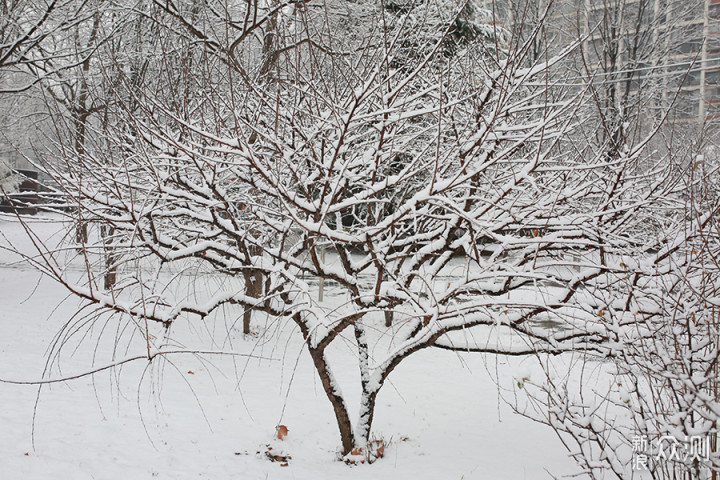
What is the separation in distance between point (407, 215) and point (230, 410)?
12.0 feet

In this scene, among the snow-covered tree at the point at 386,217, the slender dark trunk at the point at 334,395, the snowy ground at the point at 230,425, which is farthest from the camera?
the slender dark trunk at the point at 334,395

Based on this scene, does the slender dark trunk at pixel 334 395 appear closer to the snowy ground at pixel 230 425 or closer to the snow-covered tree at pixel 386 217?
the snow-covered tree at pixel 386 217

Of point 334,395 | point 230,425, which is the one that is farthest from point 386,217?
point 230,425

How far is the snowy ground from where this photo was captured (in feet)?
15.0

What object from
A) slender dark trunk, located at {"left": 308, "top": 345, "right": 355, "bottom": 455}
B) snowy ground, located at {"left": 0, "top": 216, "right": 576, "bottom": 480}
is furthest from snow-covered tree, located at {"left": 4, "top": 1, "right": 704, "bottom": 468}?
snowy ground, located at {"left": 0, "top": 216, "right": 576, "bottom": 480}

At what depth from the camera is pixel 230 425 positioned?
18.8 feet

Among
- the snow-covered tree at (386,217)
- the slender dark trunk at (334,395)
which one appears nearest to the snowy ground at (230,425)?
the slender dark trunk at (334,395)

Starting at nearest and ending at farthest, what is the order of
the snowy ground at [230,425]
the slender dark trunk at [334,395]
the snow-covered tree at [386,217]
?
the snow-covered tree at [386,217] → the snowy ground at [230,425] → the slender dark trunk at [334,395]

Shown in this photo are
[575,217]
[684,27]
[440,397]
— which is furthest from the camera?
[684,27]

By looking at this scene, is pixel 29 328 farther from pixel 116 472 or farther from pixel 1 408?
pixel 116 472

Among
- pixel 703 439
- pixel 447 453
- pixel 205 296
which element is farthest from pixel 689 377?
pixel 205 296

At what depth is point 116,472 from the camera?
445cm

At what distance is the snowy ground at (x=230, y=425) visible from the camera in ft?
15.0

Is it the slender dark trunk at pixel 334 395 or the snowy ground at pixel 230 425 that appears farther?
the slender dark trunk at pixel 334 395
